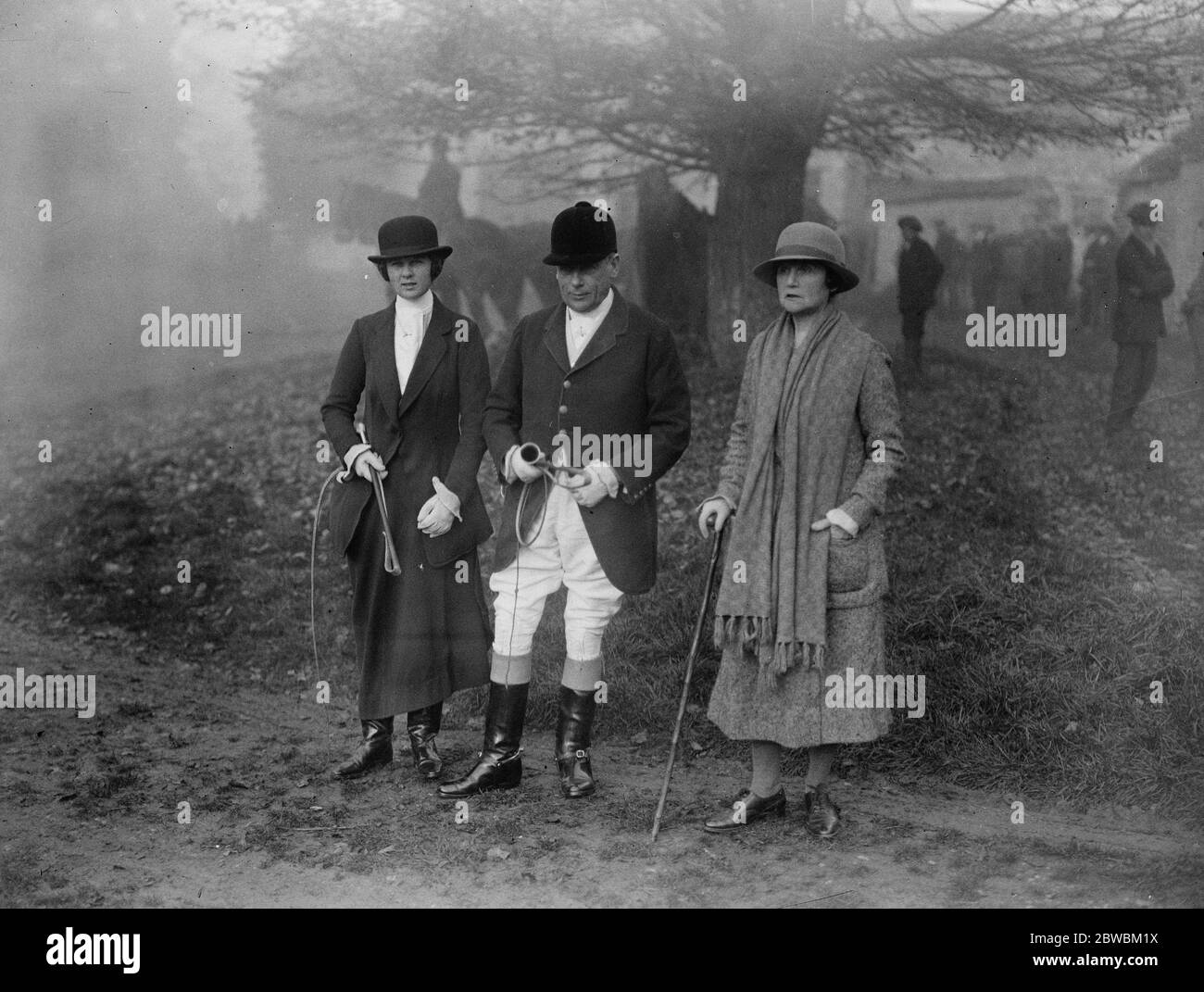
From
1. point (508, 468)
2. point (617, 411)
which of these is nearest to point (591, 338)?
point (617, 411)

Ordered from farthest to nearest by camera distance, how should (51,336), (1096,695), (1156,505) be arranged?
(51,336)
(1156,505)
(1096,695)

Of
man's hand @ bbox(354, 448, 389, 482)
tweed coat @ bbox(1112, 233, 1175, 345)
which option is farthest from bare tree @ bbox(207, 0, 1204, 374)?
man's hand @ bbox(354, 448, 389, 482)

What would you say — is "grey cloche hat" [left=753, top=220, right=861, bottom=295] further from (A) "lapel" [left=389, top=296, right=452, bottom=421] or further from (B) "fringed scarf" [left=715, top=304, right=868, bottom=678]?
(A) "lapel" [left=389, top=296, right=452, bottom=421]

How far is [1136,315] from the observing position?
677 cm

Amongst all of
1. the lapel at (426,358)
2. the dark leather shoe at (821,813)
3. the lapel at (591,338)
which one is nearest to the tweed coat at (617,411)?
the lapel at (591,338)

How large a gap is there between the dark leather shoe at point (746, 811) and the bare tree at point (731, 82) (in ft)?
10.4

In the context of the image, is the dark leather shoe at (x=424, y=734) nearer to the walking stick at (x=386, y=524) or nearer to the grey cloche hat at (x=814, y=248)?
the walking stick at (x=386, y=524)

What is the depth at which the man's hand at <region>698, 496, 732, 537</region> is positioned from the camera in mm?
4844

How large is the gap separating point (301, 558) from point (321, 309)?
135cm

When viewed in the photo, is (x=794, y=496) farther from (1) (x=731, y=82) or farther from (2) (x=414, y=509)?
(1) (x=731, y=82)

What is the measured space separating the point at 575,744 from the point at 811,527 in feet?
4.23

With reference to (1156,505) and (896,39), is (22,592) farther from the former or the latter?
(1156,505)

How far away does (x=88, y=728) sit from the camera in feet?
20.0

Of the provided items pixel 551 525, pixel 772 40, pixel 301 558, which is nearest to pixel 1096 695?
pixel 551 525
